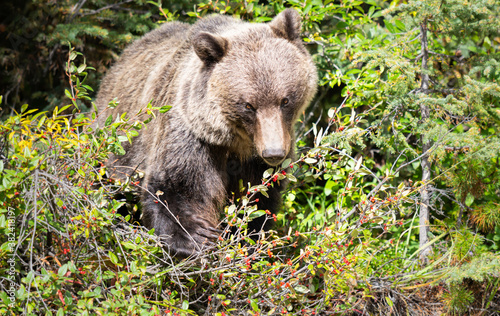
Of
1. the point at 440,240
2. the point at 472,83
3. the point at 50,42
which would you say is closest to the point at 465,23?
the point at 472,83

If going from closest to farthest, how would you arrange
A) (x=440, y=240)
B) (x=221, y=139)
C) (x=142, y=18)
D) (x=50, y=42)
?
(x=221, y=139) → (x=440, y=240) → (x=50, y=42) → (x=142, y=18)

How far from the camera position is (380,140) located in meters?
4.05

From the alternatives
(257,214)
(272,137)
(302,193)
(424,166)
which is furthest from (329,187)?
(272,137)

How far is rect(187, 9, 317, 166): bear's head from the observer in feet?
10.9

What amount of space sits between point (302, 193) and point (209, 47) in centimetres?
231

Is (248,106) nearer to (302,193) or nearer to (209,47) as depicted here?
(209,47)

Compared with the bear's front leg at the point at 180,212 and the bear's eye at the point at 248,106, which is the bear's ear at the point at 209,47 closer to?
the bear's eye at the point at 248,106

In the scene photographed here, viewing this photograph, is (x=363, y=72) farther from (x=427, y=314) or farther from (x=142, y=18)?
(x=142, y=18)

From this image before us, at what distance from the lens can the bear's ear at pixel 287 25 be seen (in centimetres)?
372

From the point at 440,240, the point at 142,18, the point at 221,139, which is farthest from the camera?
the point at 142,18

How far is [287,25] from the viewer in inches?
147

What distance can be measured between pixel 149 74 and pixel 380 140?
2105 millimetres

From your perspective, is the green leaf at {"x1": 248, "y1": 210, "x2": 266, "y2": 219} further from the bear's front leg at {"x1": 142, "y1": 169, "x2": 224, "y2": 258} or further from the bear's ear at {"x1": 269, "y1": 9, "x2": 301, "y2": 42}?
the bear's ear at {"x1": 269, "y1": 9, "x2": 301, "y2": 42}

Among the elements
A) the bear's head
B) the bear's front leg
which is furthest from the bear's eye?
the bear's front leg
